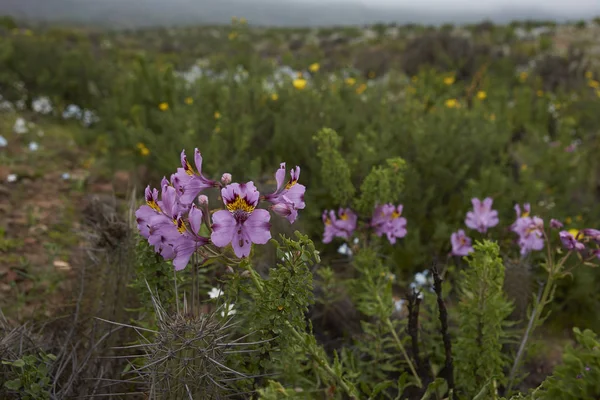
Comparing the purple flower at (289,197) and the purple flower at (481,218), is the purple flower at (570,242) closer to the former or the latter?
the purple flower at (481,218)

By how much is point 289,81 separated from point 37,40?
430 cm

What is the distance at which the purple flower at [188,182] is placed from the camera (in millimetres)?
1210

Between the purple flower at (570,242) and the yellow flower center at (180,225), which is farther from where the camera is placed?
the purple flower at (570,242)

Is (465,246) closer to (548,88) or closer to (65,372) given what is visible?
(65,372)

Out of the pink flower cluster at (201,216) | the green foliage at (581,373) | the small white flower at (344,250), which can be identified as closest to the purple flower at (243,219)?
the pink flower cluster at (201,216)

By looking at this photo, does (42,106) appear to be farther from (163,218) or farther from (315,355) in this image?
(315,355)

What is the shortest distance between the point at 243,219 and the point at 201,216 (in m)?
0.10

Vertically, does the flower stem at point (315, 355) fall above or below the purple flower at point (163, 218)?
below

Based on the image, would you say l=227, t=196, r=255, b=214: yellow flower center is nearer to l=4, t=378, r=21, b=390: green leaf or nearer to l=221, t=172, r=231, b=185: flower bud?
l=221, t=172, r=231, b=185: flower bud

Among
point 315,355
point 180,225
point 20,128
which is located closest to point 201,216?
point 180,225

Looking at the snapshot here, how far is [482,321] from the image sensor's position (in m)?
1.69

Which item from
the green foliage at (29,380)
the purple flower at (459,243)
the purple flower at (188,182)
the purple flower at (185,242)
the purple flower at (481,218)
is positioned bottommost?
the purple flower at (459,243)

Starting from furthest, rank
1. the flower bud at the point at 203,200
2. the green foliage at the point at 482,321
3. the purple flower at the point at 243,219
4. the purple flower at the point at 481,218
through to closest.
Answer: the purple flower at the point at 481,218 < the green foliage at the point at 482,321 < the flower bud at the point at 203,200 < the purple flower at the point at 243,219

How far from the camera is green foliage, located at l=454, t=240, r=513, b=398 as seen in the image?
1.64 m
